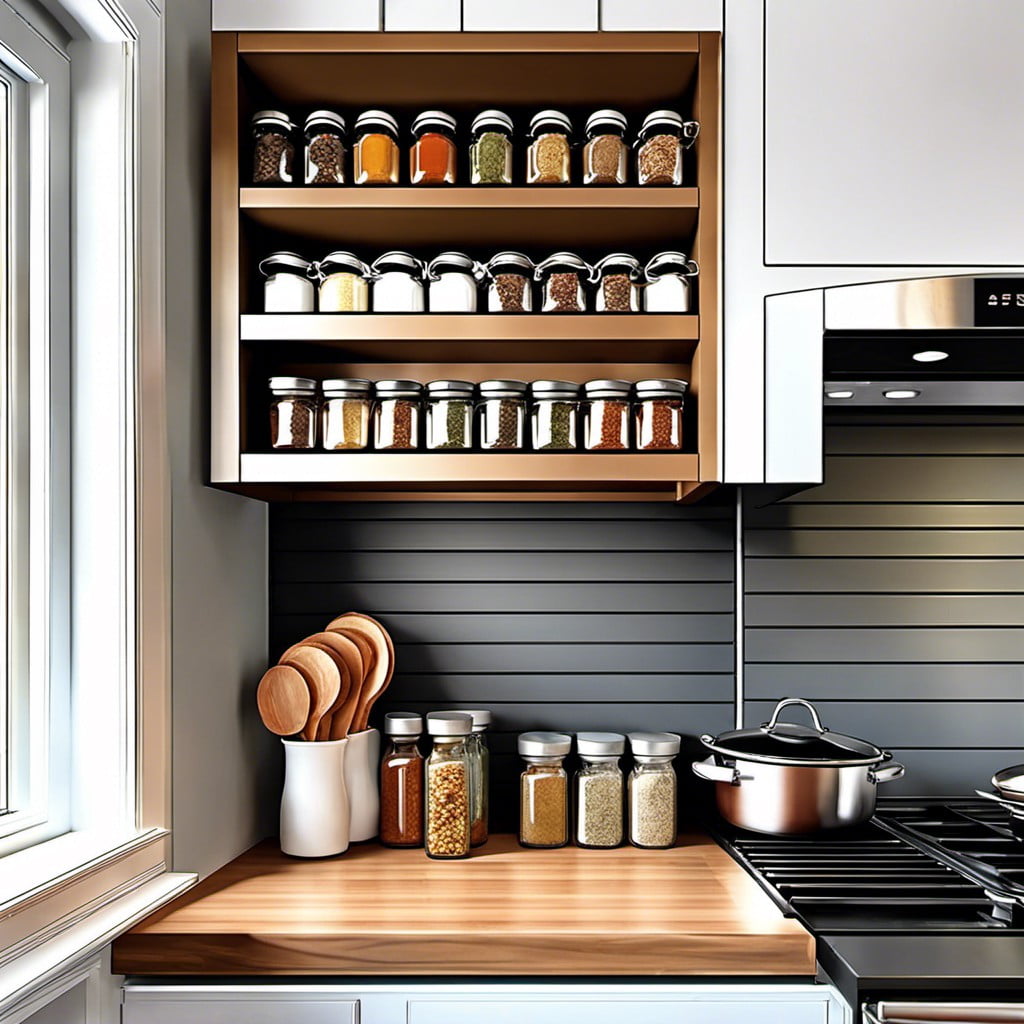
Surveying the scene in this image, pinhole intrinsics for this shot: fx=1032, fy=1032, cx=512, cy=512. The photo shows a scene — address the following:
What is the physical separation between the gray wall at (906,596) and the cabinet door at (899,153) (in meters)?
0.48

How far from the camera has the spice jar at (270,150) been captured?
170 cm

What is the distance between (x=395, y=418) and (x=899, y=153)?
918 millimetres

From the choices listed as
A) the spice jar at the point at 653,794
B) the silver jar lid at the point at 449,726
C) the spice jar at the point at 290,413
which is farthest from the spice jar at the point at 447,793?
the spice jar at the point at 290,413

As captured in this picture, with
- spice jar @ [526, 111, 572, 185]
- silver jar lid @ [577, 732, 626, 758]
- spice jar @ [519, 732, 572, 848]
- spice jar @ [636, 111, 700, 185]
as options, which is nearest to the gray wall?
silver jar lid @ [577, 732, 626, 758]

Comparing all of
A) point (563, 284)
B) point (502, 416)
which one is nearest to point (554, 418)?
point (502, 416)

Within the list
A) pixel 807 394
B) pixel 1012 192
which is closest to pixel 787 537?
pixel 807 394

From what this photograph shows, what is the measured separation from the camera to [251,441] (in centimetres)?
177

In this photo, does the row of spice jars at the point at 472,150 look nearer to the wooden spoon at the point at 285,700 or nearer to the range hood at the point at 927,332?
the range hood at the point at 927,332

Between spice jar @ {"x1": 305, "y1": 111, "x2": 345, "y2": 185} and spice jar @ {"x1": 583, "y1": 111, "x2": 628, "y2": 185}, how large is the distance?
41cm

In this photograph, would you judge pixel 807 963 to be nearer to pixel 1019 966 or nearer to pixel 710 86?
pixel 1019 966

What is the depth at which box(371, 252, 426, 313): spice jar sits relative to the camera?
170cm

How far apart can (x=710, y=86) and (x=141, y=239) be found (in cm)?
92

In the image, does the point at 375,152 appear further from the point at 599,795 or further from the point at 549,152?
the point at 599,795

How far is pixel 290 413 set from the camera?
1691 millimetres
